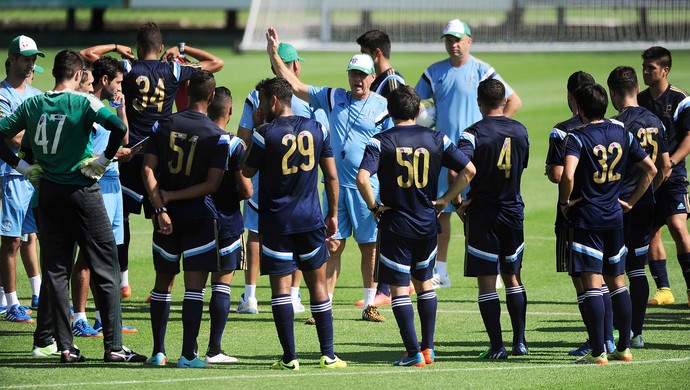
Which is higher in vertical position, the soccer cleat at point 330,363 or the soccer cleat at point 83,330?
the soccer cleat at point 83,330

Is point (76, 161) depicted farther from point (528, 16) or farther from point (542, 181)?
point (528, 16)

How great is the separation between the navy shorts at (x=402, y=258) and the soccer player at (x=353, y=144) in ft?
6.09

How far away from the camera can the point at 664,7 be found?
107 ft

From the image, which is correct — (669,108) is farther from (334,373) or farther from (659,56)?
(334,373)

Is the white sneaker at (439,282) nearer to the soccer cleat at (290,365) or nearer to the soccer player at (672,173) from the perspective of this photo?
the soccer player at (672,173)

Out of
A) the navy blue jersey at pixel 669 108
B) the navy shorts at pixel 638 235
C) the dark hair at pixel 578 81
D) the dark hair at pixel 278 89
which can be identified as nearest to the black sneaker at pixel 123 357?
the dark hair at pixel 278 89

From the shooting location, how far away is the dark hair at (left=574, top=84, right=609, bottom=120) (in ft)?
27.7

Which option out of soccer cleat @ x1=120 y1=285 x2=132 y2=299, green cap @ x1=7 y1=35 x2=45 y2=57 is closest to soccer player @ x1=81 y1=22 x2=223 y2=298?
soccer cleat @ x1=120 y1=285 x2=132 y2=299

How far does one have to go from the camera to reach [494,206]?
345 inches

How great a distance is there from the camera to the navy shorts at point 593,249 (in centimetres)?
844

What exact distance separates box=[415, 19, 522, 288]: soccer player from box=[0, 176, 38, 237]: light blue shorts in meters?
4.50

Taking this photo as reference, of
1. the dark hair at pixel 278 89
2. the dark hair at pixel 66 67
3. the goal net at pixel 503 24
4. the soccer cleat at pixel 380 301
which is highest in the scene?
the goal net at pixel 503 24

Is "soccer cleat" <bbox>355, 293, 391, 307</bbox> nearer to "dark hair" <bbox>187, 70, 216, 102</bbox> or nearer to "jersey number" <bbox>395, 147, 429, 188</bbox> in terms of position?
"jersey number" <bbox>395, 147, 429, 188</bbox>

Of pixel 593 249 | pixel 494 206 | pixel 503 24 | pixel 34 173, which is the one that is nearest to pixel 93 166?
pixel 34 173
